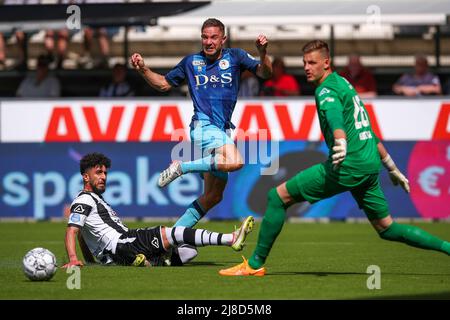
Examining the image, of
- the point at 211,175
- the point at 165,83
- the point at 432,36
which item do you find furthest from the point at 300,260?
the point at 432,36

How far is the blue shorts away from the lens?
1211cm

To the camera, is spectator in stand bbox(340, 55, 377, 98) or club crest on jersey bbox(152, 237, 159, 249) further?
spectator in stand bbox(340, 55, 377, 98)

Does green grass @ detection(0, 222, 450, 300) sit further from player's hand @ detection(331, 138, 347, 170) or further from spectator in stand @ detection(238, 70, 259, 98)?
spectator in stand @ detection(238, 70, 259, 98)

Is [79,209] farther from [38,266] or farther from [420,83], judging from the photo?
[420,83]

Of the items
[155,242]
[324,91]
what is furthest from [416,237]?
[155,242]

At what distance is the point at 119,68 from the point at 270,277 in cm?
1025

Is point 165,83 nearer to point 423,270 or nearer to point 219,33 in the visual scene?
point 219,33

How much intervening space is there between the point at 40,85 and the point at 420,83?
22.3 feet

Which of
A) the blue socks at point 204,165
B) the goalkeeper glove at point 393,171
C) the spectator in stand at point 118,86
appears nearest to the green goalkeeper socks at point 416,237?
the goalkeeper glove at point 393,171

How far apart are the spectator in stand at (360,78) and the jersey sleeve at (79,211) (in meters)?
8.99

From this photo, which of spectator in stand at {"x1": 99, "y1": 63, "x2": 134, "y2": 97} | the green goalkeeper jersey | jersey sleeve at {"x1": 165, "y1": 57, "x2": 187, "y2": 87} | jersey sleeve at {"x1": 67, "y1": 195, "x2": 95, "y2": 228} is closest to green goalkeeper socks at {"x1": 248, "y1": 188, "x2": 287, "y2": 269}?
the green goalkeeper jersey

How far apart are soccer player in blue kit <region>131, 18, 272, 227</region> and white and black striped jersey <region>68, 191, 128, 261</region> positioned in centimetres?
84

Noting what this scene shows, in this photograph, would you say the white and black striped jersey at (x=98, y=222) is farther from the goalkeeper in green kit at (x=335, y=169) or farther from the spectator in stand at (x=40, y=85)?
the spectator in stand at (x=40, y=85)

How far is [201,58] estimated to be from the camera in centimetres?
1232
